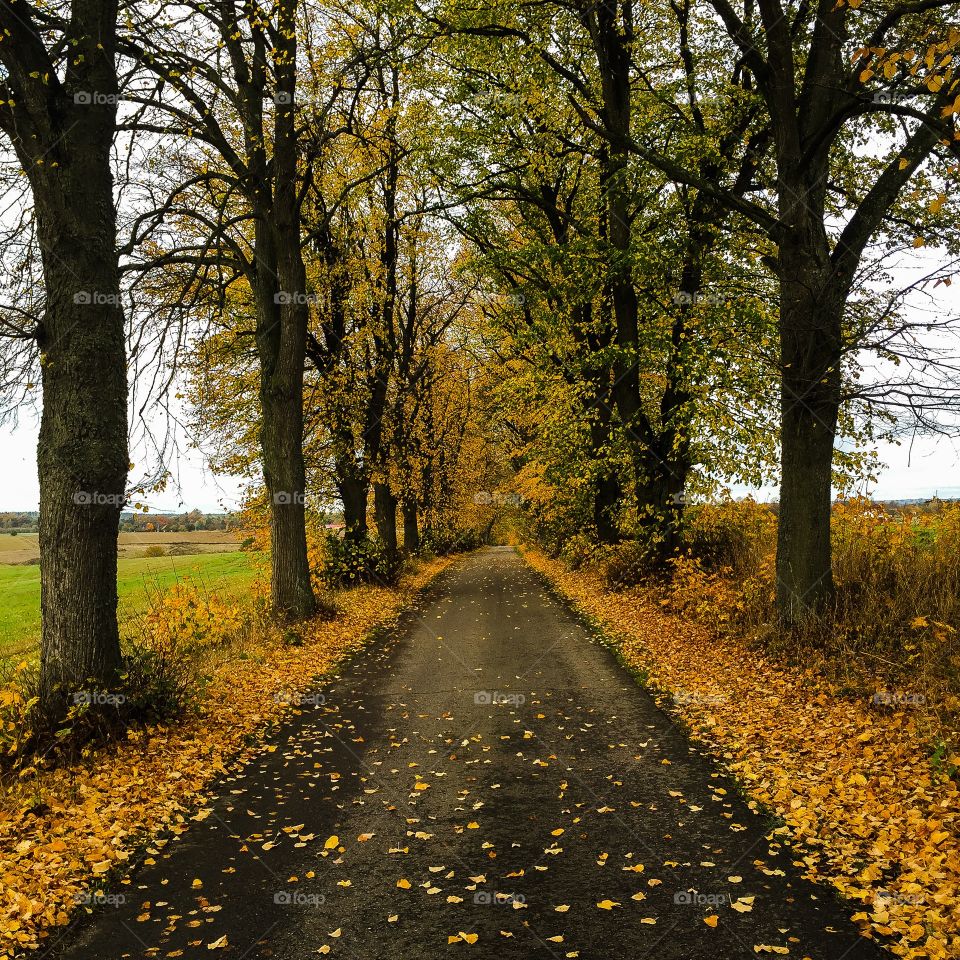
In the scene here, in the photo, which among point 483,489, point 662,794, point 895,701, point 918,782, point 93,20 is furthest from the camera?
point 483,489

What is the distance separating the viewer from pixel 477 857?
195 inches

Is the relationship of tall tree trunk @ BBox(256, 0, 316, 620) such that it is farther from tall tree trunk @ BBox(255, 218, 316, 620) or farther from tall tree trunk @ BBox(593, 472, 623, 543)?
tall tree trunk @ BBox(593, 472, 623, 543)

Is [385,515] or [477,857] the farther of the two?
[385,515]

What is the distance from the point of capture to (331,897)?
4.50 meters

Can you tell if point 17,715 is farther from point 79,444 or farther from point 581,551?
point 581,551

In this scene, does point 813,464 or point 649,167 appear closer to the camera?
point 813,464

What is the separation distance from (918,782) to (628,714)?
3.19 meters

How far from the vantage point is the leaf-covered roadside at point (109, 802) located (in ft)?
14.7

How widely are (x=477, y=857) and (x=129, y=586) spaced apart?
119 feet

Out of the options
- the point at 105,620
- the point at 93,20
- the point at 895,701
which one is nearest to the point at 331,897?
the point at 105,620

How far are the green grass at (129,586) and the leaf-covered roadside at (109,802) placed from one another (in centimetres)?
266

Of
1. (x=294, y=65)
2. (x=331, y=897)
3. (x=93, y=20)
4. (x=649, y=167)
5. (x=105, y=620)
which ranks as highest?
(x=294, y=65)

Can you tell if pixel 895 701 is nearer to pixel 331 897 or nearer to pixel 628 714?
pixel 628 714

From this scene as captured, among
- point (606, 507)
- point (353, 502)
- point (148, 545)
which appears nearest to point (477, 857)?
→ point (606, 507)
